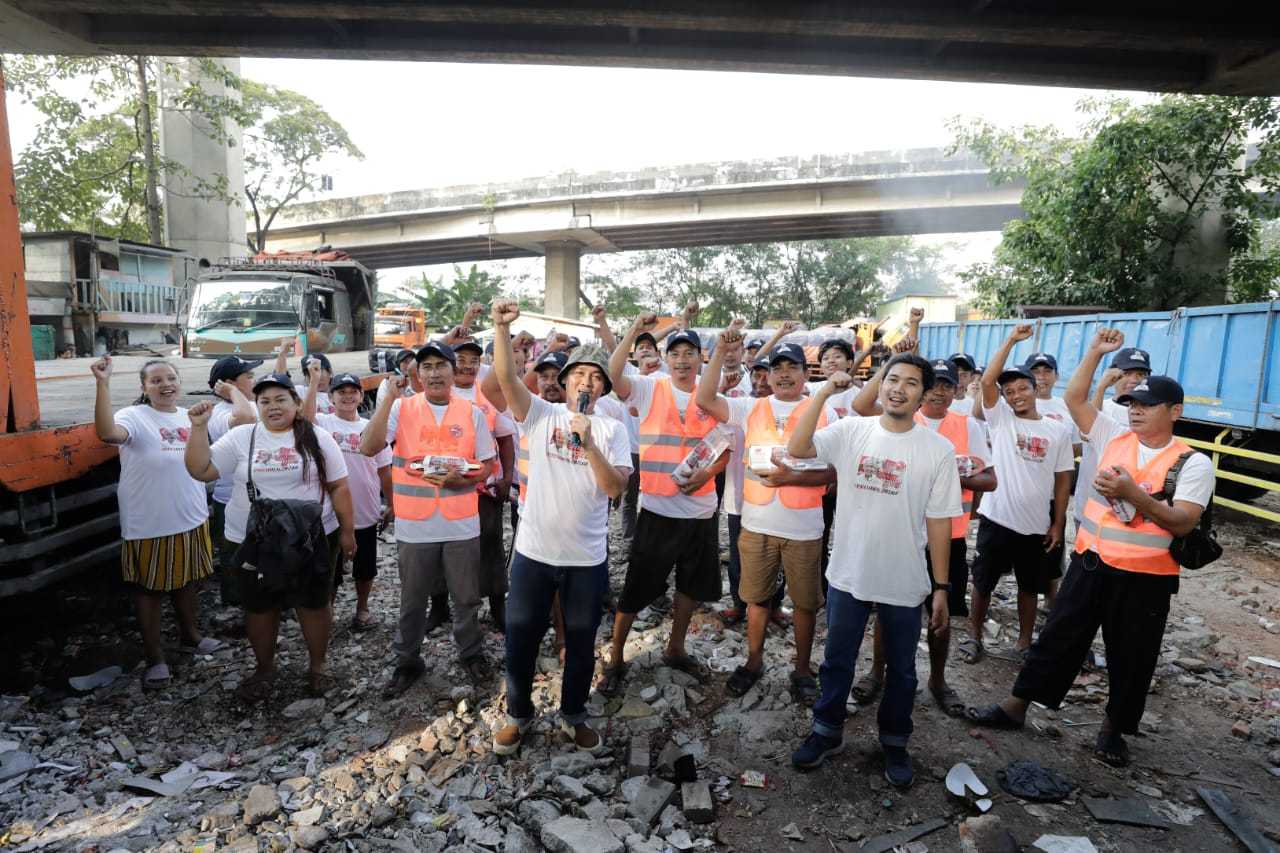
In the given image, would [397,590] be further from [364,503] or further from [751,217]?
[751,217]

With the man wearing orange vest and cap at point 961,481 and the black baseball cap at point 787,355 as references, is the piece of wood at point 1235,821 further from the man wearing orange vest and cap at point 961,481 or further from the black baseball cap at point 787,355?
the black baseball cap at point 787,355

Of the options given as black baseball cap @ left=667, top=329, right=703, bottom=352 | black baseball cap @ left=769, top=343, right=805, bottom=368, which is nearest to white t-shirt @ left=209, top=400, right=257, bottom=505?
black baseball cap @ left=667, top=329, right=703, bottom=352

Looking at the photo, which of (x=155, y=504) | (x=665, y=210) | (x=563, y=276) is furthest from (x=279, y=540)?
(x=563, y=276)

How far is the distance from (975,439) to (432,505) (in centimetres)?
334

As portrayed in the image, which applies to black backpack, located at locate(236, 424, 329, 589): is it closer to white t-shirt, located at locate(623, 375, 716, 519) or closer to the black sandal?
white t-shirt, located at locate(623, 375, 716, 519)

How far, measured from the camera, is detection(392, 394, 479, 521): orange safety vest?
3.86 metres

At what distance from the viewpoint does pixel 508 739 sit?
10.9 feet

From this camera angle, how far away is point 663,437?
13.4 ft

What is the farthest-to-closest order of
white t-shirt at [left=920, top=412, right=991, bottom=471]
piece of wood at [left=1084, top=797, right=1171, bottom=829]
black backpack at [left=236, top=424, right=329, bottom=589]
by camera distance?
white t-shirt at [left=920, top=412, right=991, bottom=471]
black backpack at [left=236, top=424, right=329, bottom=589]
piece of wood at [left=1084, top=797, right=1171, bottom=829]

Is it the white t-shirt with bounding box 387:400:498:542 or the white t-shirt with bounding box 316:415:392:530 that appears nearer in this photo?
the white t-shirt with bounding box 387:400:498:542

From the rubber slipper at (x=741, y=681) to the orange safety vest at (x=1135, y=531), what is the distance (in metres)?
1.87

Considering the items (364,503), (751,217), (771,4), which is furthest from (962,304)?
(364,503)

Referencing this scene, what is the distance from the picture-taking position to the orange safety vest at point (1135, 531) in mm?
3133

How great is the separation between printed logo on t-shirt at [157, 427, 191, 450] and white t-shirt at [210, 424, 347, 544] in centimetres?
52
